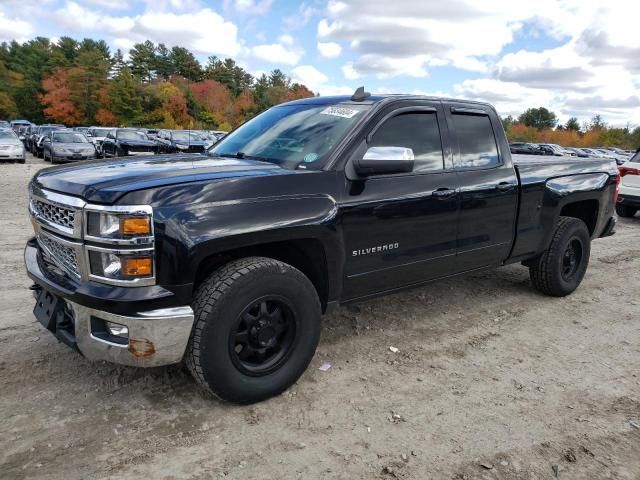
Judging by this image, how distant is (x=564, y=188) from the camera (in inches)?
193

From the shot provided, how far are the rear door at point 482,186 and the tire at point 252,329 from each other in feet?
5.39

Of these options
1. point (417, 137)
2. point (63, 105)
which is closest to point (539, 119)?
point (63, 105)

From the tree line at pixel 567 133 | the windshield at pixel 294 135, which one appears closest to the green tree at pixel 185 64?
the tree line at pixel 567 133

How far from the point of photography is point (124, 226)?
8.09ft

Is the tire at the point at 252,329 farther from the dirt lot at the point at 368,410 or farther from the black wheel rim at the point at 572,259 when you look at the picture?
the black wheel rim at the point at 572,259

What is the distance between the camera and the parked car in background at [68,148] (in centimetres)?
1848

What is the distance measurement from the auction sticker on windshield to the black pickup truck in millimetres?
16

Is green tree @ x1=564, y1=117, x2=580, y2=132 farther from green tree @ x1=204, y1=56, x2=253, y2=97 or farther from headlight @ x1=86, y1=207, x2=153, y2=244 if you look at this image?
headlight @ x1=86, y1=207, x2=153, y2=244

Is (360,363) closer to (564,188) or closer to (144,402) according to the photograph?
(144,402)

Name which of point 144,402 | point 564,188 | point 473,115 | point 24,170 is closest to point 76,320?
point 144,402

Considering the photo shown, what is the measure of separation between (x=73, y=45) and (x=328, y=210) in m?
103

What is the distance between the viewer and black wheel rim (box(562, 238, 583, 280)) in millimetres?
5227

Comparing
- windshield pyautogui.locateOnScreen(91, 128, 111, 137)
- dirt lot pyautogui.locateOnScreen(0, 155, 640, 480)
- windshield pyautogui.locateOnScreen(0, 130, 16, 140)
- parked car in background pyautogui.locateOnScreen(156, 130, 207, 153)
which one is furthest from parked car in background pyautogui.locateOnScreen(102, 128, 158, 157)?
dirt lot pyautogui.locateOnScreen(0, 155, 640, 480)

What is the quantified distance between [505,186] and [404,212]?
1.30 metres
